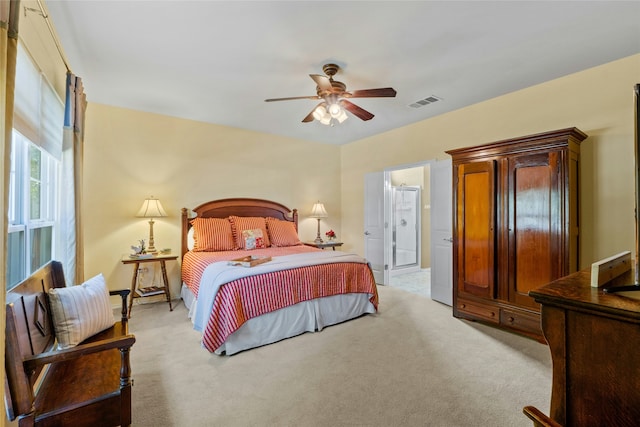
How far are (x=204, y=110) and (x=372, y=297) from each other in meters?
3.27

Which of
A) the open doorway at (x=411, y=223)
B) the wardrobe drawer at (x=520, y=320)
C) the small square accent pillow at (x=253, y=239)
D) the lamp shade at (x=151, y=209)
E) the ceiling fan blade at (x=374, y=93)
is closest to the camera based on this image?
the ceiling fan blade at (x=374, y=93)

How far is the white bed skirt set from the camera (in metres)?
2.69

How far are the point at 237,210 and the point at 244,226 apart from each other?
1.35 feet

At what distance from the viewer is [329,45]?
8.00ft

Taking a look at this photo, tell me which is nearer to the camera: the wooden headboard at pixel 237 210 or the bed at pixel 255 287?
the bed at pixel 255 287

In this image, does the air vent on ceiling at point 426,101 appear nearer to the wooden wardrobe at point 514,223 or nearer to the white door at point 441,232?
the wooden wardrobe at point 514,223

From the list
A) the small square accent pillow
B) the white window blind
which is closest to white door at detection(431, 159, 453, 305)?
the small square accent pillow

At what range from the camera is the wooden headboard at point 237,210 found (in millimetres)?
4255

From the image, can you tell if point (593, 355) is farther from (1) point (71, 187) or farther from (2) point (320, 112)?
(1) point (71, 187)

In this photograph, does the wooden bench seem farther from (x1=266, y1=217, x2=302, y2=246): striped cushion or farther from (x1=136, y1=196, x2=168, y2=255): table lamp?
(x1=266, y1=217, x2=302, y2=246): striped cushion

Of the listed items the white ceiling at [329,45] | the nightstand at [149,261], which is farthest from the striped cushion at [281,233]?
the white ceiling at [329,45]

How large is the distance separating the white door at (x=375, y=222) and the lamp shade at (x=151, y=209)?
331 centimetres

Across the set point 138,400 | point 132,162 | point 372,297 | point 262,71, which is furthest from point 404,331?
point 132,162

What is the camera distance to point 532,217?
9.43 ft
